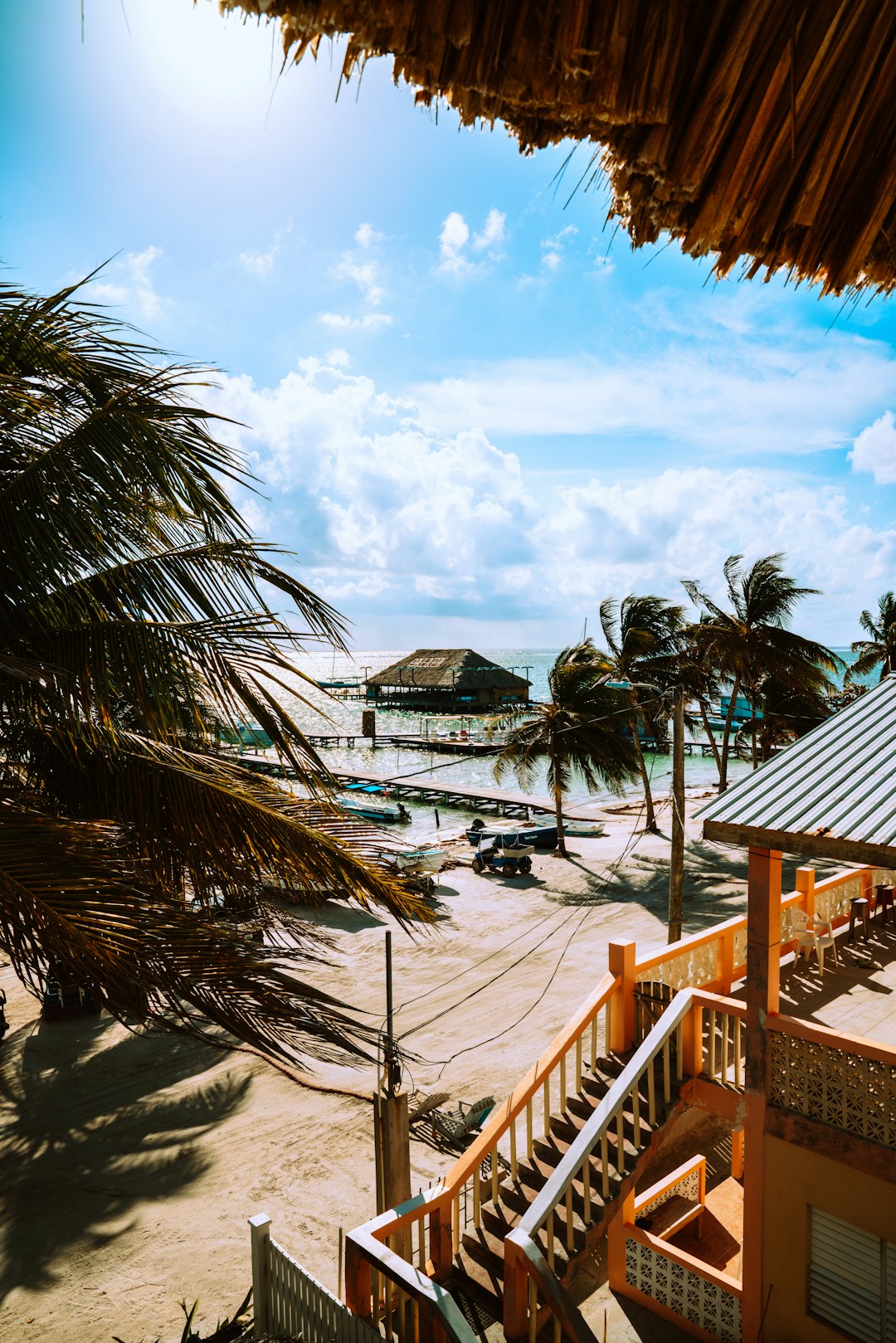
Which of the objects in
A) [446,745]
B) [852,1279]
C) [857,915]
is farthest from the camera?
[446,745]

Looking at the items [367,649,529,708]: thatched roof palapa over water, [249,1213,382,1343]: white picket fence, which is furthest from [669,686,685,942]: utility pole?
[367,649,529,708]: thatched roof palapa over water

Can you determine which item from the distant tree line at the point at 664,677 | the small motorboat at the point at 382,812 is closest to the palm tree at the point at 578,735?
the distant tree line at the point at 664,677

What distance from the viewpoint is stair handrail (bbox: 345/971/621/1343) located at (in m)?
5.27

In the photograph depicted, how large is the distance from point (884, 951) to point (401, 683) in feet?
214

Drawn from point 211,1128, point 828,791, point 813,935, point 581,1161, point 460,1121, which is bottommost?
point 211,1128

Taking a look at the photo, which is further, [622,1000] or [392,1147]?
[622,1000]

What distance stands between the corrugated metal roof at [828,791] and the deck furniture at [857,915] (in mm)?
3329

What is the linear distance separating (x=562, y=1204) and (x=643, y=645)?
21.1 meters

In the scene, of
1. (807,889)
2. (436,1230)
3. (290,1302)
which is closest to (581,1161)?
(436,1230)

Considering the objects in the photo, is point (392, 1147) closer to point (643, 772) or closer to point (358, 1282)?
point (358, 1282)

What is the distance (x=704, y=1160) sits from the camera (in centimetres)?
806

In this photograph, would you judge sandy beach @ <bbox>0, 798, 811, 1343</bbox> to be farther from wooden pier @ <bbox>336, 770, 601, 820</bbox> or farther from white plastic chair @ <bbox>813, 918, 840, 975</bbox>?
wooden pier @ <bbox>336, 770, 601, 820</bbox>

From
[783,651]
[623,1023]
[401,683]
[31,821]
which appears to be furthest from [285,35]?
[401,683]

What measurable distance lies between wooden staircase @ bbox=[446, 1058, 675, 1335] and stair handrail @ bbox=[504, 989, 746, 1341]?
0.16 meters
